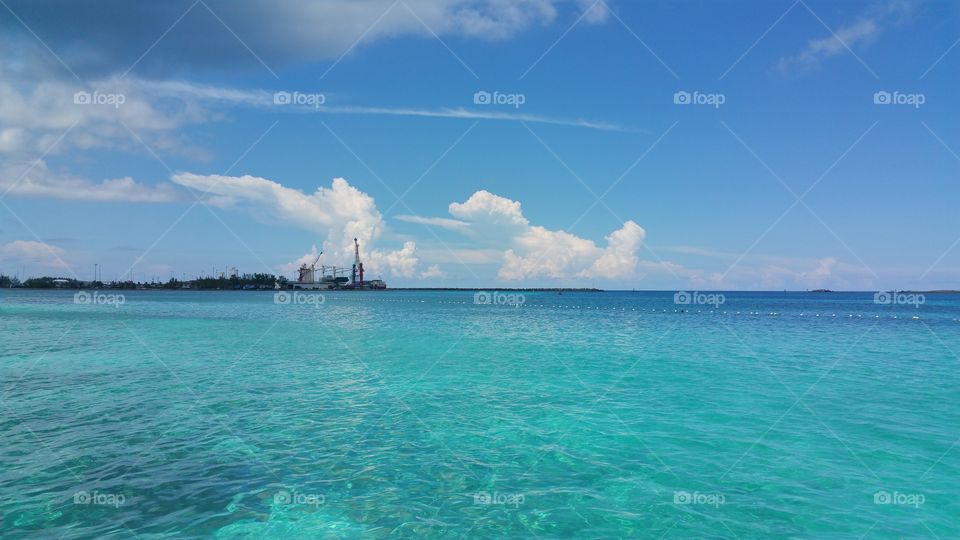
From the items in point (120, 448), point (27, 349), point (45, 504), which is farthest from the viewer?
point (27, 349)

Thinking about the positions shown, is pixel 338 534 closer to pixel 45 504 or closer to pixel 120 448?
pixel 45 504

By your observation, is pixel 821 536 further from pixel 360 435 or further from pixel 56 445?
pixel 56 445

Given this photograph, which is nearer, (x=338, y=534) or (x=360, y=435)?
(x=338, y=534)

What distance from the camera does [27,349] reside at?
36.0 metres

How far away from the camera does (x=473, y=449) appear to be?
1490cm

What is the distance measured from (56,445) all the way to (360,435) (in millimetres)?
8080

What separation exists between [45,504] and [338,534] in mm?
6171

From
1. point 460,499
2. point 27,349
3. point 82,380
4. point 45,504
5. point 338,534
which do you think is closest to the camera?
point 338,534

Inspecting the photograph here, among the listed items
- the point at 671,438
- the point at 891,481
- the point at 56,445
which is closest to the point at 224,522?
the point at 56,445

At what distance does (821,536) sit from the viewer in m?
10.1

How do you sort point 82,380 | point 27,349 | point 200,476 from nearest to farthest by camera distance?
point 200,476 → point 82,380 → point 27,349

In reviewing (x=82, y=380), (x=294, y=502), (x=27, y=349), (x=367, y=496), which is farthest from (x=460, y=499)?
(x=27, y=349)

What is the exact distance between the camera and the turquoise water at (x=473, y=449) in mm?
10562

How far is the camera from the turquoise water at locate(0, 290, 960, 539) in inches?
416
